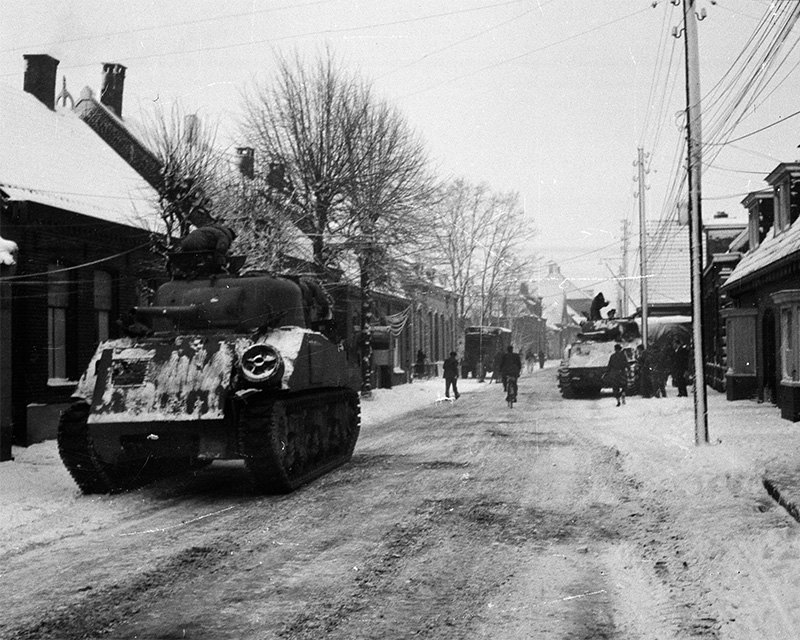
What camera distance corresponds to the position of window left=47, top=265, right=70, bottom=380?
1767cm

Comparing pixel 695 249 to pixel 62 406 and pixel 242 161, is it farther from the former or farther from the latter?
pixel 242 161

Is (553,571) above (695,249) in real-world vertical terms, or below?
below

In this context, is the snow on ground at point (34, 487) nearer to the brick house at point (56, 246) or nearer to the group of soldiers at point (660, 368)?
the brick house at point (56, 246)

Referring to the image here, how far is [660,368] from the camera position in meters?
27.0

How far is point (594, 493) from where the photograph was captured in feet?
34.2

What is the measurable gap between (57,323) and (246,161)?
10.2 metres

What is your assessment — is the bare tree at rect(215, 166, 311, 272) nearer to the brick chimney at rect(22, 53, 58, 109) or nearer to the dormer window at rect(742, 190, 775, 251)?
the brick chimney at rect(22, 53, 58, 109)

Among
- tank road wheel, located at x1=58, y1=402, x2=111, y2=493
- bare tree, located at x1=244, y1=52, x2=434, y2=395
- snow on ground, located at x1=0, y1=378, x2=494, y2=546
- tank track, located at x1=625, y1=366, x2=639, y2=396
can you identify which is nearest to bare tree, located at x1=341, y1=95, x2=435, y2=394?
bare tree, located at x1=244, y1=52, x2=434, y2=395

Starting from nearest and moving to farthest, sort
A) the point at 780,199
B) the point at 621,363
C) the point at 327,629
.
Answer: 1. the point at 327,629
2. the point at 780,199
3. the point at 621,363

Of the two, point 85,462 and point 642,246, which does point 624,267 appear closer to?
point 642,246

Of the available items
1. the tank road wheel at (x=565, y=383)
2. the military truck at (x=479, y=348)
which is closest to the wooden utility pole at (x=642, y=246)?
the tank road wheel at (x=565, y=383)

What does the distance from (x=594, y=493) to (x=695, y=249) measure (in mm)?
5517

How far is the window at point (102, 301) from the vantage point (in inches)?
765

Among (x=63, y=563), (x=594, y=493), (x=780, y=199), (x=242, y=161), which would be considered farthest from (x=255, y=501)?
(x=242, y=161)
